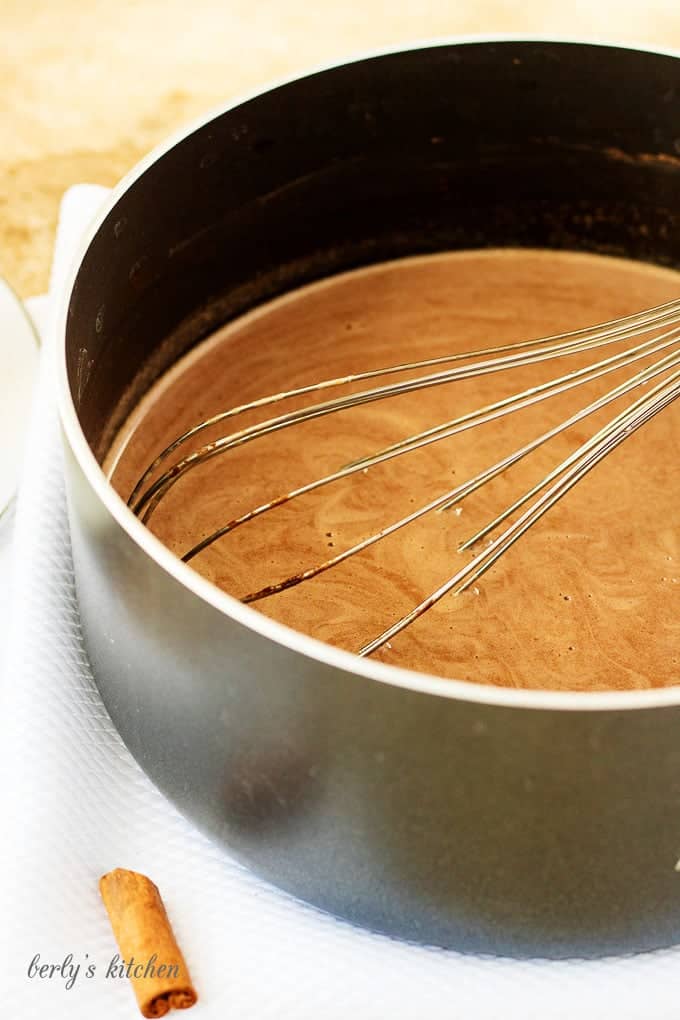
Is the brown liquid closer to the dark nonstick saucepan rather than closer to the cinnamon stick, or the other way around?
the dark nonstick saucepan

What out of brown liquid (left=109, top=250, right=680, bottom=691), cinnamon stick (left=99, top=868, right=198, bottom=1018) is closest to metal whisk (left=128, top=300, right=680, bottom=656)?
brown liquid (left=109, top=250, right=680, bottom=691)

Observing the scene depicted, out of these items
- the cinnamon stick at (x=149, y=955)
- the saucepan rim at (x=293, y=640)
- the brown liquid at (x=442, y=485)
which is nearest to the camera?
the saucepan rim at (x=293, y=640)

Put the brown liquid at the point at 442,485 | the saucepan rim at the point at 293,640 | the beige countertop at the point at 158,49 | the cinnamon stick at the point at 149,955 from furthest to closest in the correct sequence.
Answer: the beige countertop at the point at 158,49
the brown liquid at the point at 442,485
the cinnamon stick at the point at 149,955
the saucepan rim at the point at 293,640

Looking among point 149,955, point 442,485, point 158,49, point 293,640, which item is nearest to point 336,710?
point 293,640

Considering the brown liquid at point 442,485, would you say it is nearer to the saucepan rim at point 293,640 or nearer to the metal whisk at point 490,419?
the metal whisk at point 490,419

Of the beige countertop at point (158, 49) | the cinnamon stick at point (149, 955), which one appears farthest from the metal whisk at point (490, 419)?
the beige countertop at point (158, 49)

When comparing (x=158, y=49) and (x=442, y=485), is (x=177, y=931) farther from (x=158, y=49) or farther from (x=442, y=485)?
(x=158, y=49)

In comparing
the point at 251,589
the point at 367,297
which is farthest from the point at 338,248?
the point at 251,589
